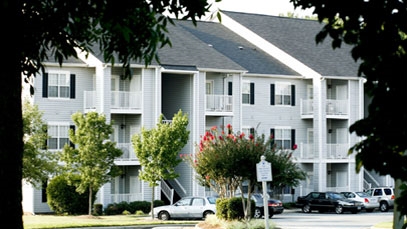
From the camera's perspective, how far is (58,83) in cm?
5191

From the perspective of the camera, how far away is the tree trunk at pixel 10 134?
37.3ft

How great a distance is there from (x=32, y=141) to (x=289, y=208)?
20.1 meters

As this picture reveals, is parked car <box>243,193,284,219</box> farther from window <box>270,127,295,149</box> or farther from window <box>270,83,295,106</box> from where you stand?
window <box>270,83,295,106</box>

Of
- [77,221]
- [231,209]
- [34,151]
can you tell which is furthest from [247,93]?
[231,209]

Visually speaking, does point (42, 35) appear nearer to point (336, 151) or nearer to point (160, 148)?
point (160, 148)

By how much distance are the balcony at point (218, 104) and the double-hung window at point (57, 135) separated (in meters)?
9.16

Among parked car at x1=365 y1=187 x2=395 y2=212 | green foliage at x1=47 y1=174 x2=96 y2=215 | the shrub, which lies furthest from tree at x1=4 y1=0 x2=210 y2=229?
parked car at x1=365 y1=187 x2=395 y2=212

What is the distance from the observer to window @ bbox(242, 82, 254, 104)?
59625 millimetres

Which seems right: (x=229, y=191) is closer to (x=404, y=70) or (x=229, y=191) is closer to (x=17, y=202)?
(x=17, y=202)

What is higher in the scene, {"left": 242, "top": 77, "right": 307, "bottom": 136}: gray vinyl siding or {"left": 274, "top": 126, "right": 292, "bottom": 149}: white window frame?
{"left": 242, "top": 77, "right": 307, "bottom": 136}: gray vinyl siding

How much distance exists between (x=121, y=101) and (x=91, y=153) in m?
9.23

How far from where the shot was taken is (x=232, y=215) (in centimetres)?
3516

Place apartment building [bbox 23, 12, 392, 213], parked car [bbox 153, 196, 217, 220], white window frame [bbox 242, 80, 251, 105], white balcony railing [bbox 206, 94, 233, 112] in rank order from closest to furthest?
1. parked car [bbox 153, 196, 217, 220]
2. apartment building [bbox 23, 12, 392, 213]
3. white balcony railing [bbox 206, 94, 233, 112]
4. white window frame [bbox 242, 80, 251, 105]

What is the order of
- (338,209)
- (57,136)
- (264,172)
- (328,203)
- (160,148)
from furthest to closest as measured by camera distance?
(328,203) → (338,209) → (57,136) → (160,148) → (264,172)
